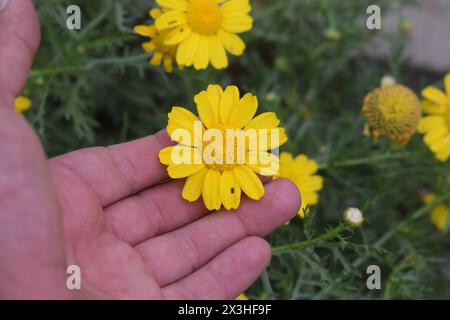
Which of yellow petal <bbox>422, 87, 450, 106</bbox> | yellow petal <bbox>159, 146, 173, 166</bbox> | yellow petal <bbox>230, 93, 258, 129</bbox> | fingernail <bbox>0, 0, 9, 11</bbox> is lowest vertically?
yellow petal <bbox>159, 146, 173, 166</bbox>

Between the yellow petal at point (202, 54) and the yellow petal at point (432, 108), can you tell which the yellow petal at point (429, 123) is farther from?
the yellow petal at point (202, 54)

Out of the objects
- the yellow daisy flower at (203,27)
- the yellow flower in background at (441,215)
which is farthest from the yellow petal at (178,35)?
the yellow flower in background at (441,215)

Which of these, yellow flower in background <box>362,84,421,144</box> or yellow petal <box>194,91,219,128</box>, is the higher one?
yellow petal <box>194,91,219,128</box>

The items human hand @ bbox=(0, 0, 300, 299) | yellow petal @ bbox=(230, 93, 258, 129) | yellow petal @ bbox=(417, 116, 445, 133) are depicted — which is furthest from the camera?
yellow petal @ bbox=(417, 116, 445, 133)

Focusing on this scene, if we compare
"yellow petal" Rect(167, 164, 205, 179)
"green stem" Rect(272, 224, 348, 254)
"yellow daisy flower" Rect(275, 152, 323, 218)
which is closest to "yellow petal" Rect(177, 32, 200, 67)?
"yellow petal" Rect(167, 164, 205, 179)

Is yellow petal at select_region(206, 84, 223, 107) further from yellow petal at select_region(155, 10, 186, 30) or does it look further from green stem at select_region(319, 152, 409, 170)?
green stem at select_region(319, 152, 409, 170)
